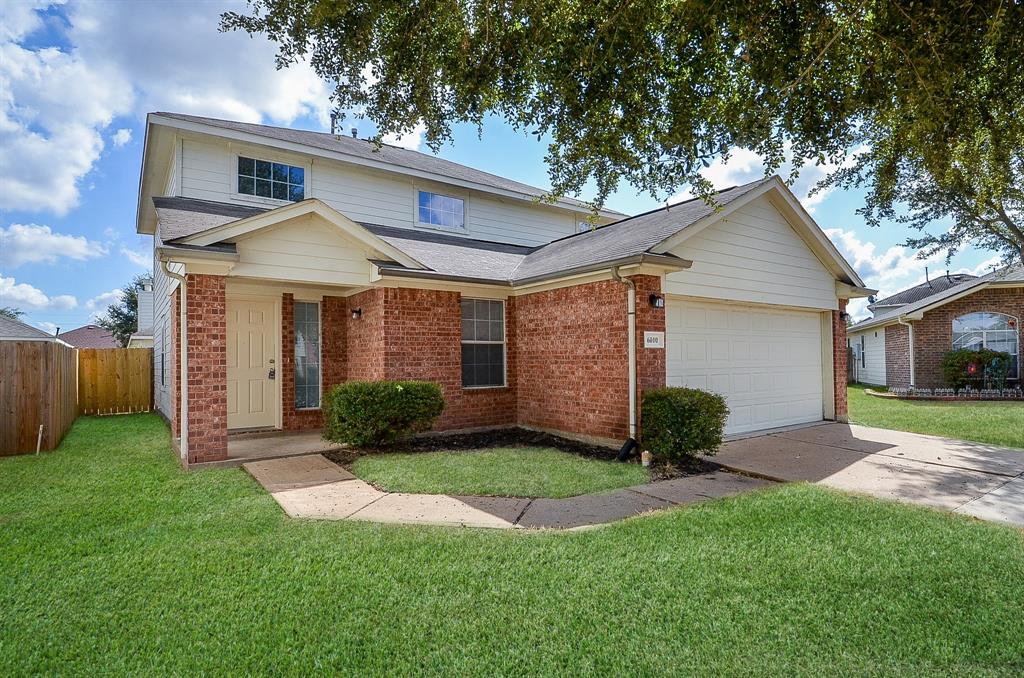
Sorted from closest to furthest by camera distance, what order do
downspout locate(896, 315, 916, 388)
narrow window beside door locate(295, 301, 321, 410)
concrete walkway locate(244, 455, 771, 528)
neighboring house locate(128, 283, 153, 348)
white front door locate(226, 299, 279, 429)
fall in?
concrete walkway locate(244, 455, 771, 528) → white front door locate(226, 299, 279, 429) → narrow window beside door locate(295, 301, 321, 410) → downspout locate(896, 315, 916, 388) → neighboring house locate(128, 283, 153, 348)

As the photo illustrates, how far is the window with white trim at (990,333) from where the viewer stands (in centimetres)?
1747

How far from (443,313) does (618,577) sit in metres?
6.57

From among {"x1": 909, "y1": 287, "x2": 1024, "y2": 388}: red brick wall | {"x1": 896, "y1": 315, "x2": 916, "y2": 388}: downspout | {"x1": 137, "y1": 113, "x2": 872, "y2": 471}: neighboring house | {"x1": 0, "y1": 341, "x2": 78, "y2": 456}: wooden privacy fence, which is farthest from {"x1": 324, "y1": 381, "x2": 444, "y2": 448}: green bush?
{"x1": 909, "y1": 287, "x2": 1024, "y2": 388}: red brick wall

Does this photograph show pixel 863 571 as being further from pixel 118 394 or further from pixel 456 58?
pixel 118 394

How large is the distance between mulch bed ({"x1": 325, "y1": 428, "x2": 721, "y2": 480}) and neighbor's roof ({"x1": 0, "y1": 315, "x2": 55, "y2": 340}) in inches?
673

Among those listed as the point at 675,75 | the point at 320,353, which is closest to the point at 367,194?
the point at 320,353

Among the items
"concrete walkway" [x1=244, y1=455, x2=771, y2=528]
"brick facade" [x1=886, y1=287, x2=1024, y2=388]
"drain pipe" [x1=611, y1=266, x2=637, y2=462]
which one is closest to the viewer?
"concrete walkway" [x1=244, y1=455, x2=771, y2=528]

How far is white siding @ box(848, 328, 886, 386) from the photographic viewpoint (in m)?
22.2

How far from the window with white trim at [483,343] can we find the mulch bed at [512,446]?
1.04 m

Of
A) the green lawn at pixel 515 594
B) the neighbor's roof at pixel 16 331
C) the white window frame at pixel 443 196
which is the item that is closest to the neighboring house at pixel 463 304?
the white window frame at pixel 443 196

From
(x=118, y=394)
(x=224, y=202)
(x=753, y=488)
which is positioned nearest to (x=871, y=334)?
(x=753, y=488)

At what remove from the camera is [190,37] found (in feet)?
17.5

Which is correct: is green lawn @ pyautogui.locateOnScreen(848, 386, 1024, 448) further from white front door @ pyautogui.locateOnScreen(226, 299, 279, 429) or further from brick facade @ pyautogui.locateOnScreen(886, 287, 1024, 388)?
white front door @ pyautogui.locateOnScreen(226, 299, 279, 429)

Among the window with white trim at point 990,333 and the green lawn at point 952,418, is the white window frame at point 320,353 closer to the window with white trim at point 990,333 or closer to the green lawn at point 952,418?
the green lawn at point 952,418
